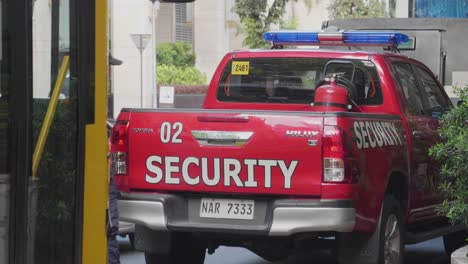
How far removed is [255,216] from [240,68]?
2.52m

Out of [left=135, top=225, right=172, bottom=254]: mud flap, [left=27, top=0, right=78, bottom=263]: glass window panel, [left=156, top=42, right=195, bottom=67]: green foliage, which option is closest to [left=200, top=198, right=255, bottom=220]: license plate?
[left=135, top=225, right=172, bottom=254]: mud flap

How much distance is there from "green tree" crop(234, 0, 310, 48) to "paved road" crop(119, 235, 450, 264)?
140ft

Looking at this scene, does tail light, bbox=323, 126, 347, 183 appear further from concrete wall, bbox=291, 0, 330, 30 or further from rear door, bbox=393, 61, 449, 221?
concrete wall, bbox=291, 0, 330, 30

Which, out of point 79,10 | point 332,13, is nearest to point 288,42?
point 79,10

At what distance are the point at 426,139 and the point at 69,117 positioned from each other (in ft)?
17.7

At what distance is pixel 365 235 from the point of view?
28.9 feet

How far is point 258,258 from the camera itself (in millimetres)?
11922

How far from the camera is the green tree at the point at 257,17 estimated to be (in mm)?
55375

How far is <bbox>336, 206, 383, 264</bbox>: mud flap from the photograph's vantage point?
881 cm

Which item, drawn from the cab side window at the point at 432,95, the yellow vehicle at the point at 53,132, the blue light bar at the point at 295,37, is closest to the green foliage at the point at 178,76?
the blue light bar at the point at 295,37

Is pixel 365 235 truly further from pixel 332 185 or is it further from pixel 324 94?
pixel 324 94

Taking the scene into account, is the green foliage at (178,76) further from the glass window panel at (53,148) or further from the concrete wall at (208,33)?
the glass window panel at (53,148)

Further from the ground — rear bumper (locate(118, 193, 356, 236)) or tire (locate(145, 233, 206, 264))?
rear bumper (locate(118, 193, 356, 236))

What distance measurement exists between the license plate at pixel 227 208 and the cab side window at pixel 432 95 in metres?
2.76
